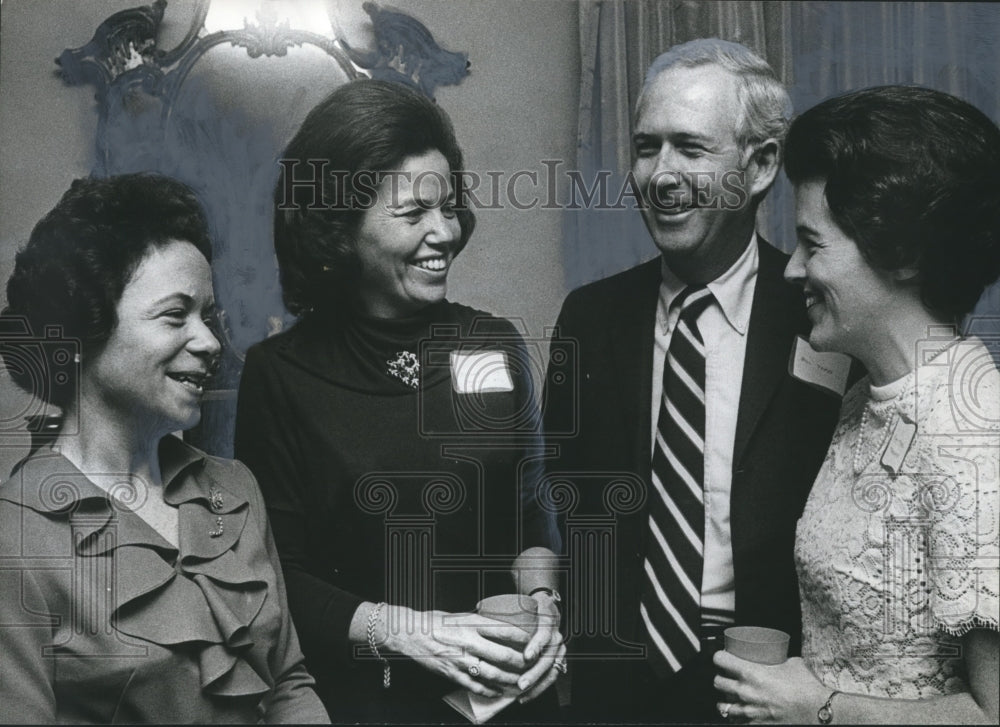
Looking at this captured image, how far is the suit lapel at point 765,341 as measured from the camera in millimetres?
2271

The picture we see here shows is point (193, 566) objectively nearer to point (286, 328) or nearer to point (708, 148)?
point (286, 328)

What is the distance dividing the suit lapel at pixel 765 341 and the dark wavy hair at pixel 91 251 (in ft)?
4.08

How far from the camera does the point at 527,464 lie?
2316mm

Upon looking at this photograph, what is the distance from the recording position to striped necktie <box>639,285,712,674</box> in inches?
90.0

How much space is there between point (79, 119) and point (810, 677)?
81.1 inches

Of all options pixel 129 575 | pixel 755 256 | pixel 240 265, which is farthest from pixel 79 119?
pixel 755 256

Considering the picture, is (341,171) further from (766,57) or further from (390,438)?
(766,57)

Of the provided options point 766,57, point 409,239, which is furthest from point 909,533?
point 409,239

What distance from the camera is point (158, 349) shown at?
7.22 ft

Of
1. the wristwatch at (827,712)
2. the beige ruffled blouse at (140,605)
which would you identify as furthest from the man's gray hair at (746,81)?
the beige ruffled blouse at (140,605)

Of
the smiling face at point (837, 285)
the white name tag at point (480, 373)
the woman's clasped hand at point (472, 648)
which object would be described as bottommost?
the woman's clasped hand at point (472, 648)

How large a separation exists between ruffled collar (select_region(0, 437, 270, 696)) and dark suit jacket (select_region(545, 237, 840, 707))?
0.73 meters

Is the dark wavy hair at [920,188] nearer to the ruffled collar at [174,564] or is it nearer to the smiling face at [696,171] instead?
the smiling face at [696,171]

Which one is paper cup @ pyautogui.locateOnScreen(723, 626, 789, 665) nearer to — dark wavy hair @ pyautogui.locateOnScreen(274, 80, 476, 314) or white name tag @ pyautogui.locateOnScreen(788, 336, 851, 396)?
white name tag @ pyautogui.locateOnScreen(788, 336, 851, 396)
